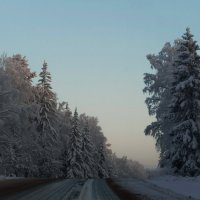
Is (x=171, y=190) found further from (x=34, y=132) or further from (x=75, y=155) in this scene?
(x=75, y=155)

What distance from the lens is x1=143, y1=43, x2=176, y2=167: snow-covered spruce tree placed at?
1788 inches

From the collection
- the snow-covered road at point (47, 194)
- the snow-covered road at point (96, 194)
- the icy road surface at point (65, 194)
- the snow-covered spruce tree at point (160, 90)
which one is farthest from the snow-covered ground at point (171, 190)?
the snow-covered spruce tree at point (160, 90)

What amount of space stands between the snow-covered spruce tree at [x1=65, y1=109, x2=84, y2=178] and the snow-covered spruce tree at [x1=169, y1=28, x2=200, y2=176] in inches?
1365

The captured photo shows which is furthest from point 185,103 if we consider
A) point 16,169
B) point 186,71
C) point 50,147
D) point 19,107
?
point 50,147

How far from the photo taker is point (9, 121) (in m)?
42.8

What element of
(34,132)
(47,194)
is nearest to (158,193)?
(47,194)

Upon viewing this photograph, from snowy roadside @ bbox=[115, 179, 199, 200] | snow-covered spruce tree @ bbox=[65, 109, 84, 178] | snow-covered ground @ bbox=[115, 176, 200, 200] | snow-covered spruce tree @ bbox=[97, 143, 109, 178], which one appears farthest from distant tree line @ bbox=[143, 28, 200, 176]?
snow-covered spruce tree @ bbox=[97, 143, 109, 178]

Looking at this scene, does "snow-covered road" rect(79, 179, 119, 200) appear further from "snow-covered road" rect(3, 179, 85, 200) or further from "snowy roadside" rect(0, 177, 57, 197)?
"snowy roadside" rect(0, 177, 57, 197)

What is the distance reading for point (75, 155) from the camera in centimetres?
6775

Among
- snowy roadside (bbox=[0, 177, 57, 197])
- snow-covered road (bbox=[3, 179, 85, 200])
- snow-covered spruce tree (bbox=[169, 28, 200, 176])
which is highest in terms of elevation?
snow-covered spruce tree (bbox=[169, 28, 200, 176])

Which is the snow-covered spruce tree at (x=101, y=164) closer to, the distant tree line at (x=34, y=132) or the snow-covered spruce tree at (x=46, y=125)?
the distant tree line at (x=34, y=132)

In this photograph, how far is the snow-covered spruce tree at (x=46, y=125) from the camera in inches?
2327

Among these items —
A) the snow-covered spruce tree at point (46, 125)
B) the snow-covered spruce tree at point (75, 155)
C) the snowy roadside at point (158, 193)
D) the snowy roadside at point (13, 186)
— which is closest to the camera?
the snowy roadside at point (158, 193)

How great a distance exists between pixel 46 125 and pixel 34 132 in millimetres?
10939
